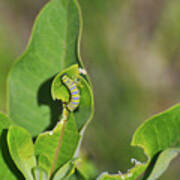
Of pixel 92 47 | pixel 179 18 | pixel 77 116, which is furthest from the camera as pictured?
pixel 179 18

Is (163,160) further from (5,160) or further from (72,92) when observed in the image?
(5,160)

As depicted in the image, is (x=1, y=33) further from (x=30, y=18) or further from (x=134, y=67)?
(x=134, y=67)

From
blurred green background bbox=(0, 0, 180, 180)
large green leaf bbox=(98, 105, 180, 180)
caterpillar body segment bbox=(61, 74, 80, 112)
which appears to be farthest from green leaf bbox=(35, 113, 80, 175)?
blurred green background bbox=(0, 0, 180, 180)

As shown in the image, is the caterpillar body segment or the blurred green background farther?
the blurred green background

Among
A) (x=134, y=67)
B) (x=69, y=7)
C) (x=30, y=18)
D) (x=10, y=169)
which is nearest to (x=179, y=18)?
(x=134, y=67)

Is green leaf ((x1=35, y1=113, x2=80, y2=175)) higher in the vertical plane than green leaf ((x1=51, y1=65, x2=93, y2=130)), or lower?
lower

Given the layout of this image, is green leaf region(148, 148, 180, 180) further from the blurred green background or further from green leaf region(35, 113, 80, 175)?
the blurred green background
